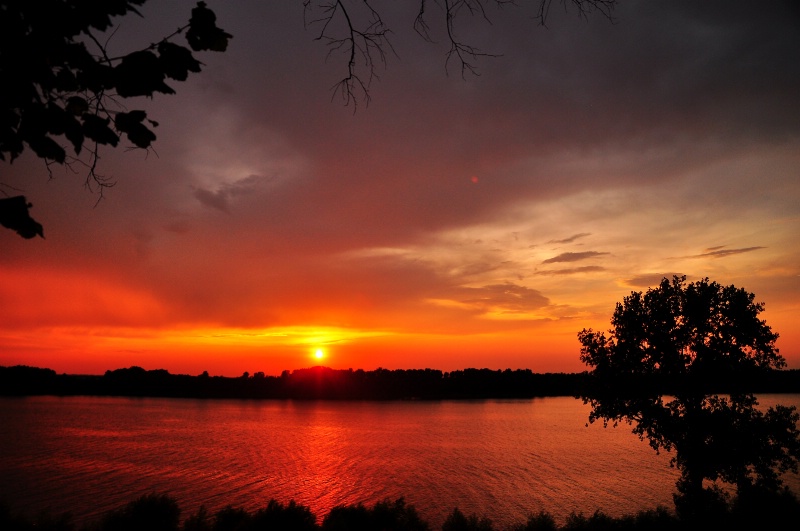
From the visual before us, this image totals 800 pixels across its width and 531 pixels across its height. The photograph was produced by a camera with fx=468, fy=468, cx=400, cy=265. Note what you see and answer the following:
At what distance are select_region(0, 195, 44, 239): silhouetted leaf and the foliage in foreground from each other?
24.2 meters

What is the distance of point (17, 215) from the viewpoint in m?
2.71

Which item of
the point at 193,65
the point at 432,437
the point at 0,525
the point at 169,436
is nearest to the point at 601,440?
the point at 432,437

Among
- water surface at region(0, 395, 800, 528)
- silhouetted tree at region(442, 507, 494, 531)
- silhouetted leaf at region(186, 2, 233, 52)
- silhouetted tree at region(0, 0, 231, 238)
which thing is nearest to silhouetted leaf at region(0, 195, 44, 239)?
silhouetted tree at region(0, 0, 231, 238)

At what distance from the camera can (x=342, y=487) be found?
58.6 m

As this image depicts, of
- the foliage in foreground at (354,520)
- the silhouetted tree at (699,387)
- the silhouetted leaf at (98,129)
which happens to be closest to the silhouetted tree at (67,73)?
the silhouetted leaf at (98,129)

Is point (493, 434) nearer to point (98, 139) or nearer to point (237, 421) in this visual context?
point (237, 421)

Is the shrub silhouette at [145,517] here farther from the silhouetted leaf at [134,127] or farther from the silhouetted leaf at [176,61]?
the silhouetted leaf at [176,61]

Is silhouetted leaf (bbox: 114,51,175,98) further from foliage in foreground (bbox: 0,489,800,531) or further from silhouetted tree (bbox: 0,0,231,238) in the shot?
foliage in foreground (bbox: 0,489,800,531)

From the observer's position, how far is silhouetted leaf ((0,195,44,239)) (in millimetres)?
2689

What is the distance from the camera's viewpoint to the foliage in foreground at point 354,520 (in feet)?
76.5

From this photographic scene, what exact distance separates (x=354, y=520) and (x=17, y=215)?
27.1 metres

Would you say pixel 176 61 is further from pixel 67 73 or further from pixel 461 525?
pixel 461 525

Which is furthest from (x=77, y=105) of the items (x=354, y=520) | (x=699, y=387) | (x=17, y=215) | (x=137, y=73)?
(x=699, y=387)

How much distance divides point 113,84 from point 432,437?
115498 millimetres
